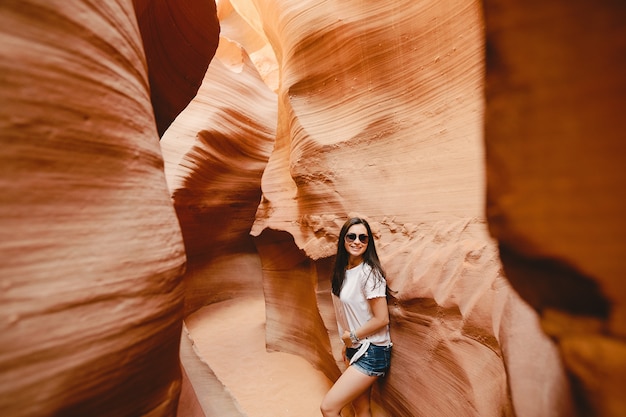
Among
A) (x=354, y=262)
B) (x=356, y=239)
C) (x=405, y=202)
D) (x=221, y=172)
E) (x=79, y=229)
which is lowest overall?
(x=354, y=262)

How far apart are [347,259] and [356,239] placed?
0.24 m

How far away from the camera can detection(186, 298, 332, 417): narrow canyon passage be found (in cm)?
358

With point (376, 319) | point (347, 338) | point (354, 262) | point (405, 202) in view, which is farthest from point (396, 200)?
point (347, 338)

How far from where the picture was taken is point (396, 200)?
2947mm

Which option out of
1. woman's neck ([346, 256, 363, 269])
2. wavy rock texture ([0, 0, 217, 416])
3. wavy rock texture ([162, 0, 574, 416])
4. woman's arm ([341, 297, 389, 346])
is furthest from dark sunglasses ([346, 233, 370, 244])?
wavy rock texture ([0, 0, 217, 416])

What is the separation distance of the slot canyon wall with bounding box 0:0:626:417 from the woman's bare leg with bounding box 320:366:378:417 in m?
0.34

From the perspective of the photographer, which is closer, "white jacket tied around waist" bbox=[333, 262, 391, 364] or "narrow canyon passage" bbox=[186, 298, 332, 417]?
"white jacket tied around waist" bbox=[333, 262, 391, 364]

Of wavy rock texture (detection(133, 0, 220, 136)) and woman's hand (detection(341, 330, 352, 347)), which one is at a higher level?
wavy rock texture (detection(133, 0, 220, 136))

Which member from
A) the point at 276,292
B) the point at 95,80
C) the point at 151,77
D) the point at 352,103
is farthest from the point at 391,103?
the point at 276,292

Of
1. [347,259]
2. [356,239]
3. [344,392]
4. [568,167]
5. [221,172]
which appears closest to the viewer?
[568,167]

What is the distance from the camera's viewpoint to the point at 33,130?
971 millimetres

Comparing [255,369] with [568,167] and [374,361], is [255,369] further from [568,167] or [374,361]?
[568,167]

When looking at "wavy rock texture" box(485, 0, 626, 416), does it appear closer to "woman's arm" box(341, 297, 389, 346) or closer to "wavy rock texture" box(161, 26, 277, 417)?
"woman's arm" box(341, 297, 389, 346)

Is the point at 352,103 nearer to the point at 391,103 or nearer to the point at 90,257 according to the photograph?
the point at 391,103
